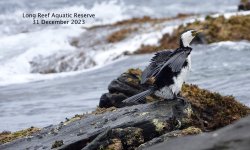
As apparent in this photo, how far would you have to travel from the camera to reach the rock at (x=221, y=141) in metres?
5.04

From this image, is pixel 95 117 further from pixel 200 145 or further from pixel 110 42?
pixel 110 42

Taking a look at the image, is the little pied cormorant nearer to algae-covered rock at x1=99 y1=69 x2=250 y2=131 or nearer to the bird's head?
the bird's head

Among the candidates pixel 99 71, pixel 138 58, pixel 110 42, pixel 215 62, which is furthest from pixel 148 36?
pixel 215 62

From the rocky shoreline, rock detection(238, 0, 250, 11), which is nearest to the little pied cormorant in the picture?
the rocky shoreline

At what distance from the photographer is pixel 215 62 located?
2030 cm

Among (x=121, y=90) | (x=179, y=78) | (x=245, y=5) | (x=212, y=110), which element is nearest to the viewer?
(x=179, y=78)

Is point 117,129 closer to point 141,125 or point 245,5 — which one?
point 141,125

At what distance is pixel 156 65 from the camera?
32.7 ft

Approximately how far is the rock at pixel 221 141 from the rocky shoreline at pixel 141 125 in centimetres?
228

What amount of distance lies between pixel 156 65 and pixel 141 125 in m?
1.38

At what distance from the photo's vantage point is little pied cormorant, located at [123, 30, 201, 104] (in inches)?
372

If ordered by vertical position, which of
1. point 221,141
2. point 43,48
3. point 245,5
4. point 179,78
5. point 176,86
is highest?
point 245,5

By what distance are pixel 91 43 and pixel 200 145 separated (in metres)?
27.0

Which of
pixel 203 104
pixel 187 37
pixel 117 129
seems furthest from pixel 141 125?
pixel 203 104
